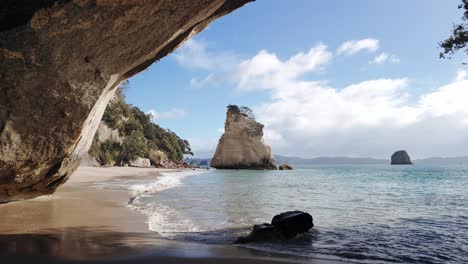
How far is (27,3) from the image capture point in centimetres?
661

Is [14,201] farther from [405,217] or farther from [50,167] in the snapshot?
[405,217]

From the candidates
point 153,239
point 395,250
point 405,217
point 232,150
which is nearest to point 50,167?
point 153,239

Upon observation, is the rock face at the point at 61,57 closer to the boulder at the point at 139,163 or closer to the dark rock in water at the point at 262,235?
the dark rock in water at the point at 262,235

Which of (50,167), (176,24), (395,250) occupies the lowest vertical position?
(395,250)

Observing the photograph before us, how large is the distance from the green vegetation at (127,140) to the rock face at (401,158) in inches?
4601

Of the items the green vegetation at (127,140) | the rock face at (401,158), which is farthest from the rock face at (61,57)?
the rock face at (401,158)

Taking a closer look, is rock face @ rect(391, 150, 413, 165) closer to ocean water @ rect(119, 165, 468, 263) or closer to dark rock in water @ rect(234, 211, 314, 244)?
ocean water @ rect(119, 165, 468, 263)

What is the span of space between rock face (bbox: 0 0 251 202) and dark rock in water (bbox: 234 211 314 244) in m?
4.45

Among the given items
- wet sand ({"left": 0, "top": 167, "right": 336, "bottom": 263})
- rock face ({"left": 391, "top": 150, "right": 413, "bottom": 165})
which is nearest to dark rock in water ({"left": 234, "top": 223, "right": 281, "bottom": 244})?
wet sand ({"left": 0, "top": 167, "right": 336, "bottom": 263})

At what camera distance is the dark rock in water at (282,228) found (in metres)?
7.67

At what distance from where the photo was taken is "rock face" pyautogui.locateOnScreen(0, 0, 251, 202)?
261 inches

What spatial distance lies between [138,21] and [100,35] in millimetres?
789

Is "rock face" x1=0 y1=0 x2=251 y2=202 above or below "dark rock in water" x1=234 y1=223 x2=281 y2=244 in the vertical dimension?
above

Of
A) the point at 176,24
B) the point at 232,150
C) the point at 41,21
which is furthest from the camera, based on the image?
the point at 232,150
